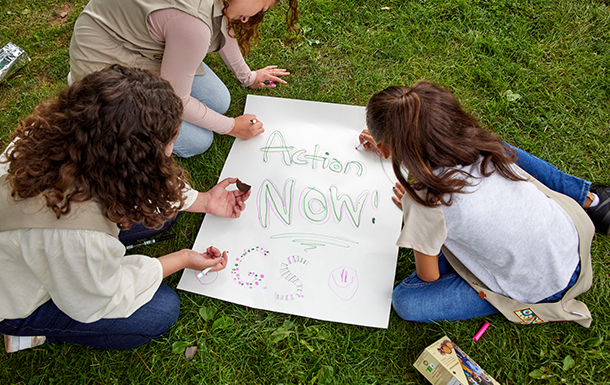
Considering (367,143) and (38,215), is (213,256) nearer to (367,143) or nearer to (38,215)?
(38,215)

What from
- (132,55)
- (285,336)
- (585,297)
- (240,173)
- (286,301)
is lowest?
(285,336)

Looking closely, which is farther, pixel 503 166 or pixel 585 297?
pixel 585 297

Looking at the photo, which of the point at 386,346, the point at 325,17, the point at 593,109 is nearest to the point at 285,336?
the point at 386,346

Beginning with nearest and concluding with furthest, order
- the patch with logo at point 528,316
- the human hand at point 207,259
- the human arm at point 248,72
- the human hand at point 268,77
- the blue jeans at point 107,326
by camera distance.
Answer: the blue jeans at point 107,326
the patch with logo at point 528,316
the human hand at point 207,259
the human arm at point 248,72
the human hand at point 268,77

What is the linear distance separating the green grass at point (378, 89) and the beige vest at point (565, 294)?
0.17 m

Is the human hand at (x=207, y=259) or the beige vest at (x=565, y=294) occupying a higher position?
the beige vest at (x=565, y=294)

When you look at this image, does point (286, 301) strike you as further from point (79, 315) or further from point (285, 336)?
point (79, 315)

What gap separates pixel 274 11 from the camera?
2400mm

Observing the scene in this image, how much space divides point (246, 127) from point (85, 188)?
965mm

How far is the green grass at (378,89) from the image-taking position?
160 centimetres

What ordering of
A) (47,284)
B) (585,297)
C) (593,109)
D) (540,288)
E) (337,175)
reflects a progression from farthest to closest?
(593,109) → (337,175) → (585,297) → (540,288) → (47,284)

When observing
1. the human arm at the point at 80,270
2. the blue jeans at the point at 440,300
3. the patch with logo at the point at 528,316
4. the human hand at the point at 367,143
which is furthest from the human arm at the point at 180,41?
the patch with logo at the point at 528,316

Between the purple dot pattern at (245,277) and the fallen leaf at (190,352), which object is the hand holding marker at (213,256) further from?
the fallen leaf at (190,352)

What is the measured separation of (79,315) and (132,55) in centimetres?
105
